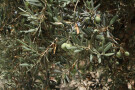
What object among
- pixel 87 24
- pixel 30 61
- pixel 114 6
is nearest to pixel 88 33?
pixel 87 24

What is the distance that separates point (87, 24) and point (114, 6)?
2.39 ft

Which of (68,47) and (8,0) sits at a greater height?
(8,0)

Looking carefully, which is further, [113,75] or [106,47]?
[113,75]

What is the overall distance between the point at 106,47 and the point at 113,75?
2.83ft

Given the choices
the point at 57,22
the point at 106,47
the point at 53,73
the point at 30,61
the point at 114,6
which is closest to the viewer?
the point at 106,47

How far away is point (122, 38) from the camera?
193 centimetres

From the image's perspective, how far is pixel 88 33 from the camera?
3.69 ft

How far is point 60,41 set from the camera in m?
1.17

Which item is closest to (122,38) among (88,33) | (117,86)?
(117,86)

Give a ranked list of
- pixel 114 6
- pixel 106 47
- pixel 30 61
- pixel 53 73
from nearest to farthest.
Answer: pixel 106 47
pixel 30 61
pixel 53 73
pixel 114 6

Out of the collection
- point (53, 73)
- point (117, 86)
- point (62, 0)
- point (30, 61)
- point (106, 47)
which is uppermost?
point (62, 0)

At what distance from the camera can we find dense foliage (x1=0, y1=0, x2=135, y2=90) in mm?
1127

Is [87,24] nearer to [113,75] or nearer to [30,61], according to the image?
[30,61]

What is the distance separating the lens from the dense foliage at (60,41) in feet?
3.70
